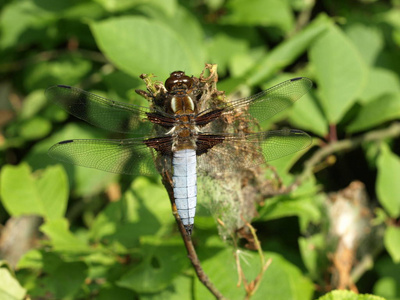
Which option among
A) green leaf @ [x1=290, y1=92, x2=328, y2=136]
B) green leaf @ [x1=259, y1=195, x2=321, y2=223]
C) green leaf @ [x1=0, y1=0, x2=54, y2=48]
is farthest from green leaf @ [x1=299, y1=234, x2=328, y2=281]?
green leaf @ [x1=0, y1=0, x2=54, y2=48]

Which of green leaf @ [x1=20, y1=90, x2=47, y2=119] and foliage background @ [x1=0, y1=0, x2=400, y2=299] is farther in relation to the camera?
green leaf @ [x1=20, y1=90, x2=47, y2=119]

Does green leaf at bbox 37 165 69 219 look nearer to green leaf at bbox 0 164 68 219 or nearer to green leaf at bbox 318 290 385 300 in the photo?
green leaf at bbox 0 164 68 219

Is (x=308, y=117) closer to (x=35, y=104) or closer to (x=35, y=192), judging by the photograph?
(x=35, y=192)

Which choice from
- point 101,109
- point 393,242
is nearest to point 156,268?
point 101,109

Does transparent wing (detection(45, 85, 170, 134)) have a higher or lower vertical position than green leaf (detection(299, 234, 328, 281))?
higher

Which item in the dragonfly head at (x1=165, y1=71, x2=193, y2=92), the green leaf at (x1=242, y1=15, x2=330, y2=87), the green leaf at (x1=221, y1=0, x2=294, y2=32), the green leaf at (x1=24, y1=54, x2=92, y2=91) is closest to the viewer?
the dragonfly head at (x1=165, y1=71, x2=193, y2=92)

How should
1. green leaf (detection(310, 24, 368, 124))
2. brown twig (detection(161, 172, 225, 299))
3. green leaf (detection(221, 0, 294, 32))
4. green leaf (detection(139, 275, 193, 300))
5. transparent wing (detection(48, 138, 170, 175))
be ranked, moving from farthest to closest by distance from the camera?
green leaf (detection(221, 0, 294, 32)) → green leaf (detection(310, 24, 368, 124)) → green leaf (detection(139, 275, 193, 300)) → transparent wing (detection(48, 138, 170, 175)) → brown twig (detection(161, 172, 225, 299))

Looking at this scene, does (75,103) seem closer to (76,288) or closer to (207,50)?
(76,288)

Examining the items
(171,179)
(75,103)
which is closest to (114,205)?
(75,103)

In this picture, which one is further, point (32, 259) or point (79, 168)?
point (79, 168)
